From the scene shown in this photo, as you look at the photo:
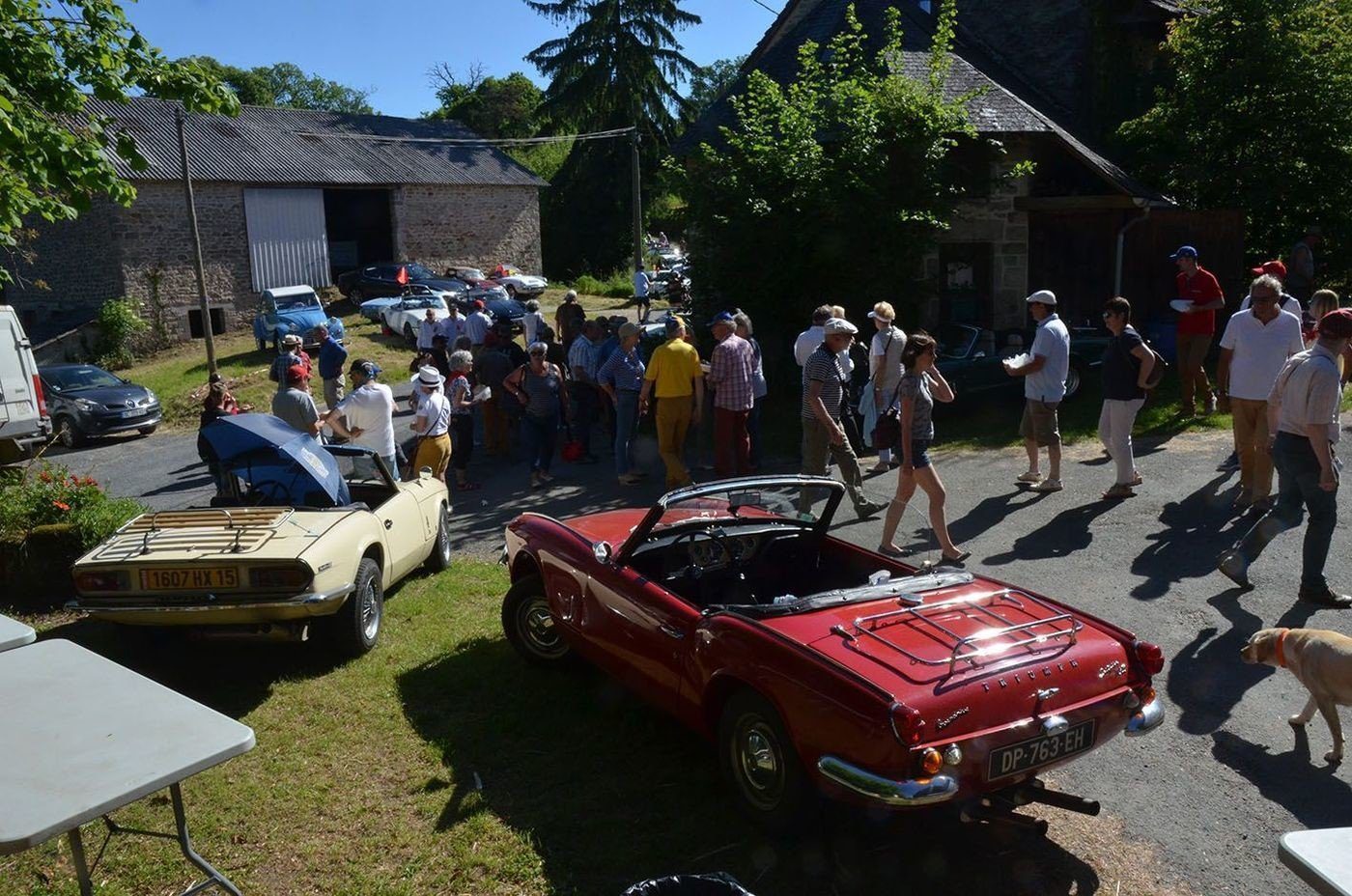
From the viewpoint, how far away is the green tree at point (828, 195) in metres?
14.1

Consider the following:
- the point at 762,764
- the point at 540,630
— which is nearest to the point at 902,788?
the point at 762,764

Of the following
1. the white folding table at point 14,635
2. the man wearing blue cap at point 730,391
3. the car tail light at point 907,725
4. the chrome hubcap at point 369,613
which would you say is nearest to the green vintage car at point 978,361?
the man wearing blue cap at point 730,391

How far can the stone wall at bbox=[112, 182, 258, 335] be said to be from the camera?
29984 mm

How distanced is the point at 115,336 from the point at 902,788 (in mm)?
30139

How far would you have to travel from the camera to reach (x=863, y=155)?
14.0 m

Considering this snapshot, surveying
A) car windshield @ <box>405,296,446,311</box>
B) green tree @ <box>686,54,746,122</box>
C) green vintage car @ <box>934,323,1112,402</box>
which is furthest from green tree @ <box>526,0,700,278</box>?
green vintage car @ <box>934,323,1112,402</box>

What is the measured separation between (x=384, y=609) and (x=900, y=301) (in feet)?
30.3

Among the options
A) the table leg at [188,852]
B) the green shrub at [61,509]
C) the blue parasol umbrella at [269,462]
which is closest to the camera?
the table leg at [188,852]

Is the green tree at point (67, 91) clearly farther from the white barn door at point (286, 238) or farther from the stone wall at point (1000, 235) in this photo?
the white barn door at point (286, 238)

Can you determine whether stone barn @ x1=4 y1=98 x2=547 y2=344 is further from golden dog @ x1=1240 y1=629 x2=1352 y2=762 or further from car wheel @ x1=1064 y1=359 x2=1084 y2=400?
golden dog @ x1=1240 y1=629 x2=1352 y2=762

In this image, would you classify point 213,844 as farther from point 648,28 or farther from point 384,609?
point 648,28

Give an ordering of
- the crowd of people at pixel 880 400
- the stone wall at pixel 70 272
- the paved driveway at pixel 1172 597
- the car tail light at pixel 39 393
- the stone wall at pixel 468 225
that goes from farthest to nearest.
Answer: the stone wall at pixel 468 225 < the stone wall at pixel 70 272 < the car tail light at pixel 39 393 < the crowd of people at pixel 880 400 < the paved driveway at pixel 1172 597

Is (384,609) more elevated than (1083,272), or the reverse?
(1083,272)

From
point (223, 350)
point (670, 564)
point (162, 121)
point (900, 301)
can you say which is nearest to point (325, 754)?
point (670, 564)
